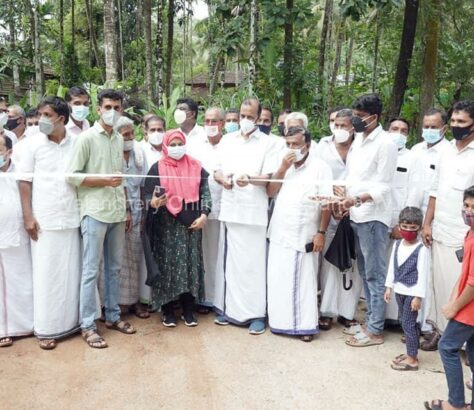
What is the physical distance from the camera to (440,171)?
12.1 feet

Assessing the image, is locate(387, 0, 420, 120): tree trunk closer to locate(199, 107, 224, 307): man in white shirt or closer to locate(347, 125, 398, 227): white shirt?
locate(199, 107, 224, 307): man in white shirt

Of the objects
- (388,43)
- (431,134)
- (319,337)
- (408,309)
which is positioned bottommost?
(319,337)

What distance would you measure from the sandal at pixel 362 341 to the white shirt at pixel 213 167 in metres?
1.58

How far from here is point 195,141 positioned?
4762mm

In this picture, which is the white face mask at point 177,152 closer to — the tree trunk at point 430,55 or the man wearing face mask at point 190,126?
the man wearing face mask at point 190,126

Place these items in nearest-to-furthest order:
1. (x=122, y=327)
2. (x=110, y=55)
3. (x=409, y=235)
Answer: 1. (x=409, y=235)
2. (x=122, y=327)
3. (x=110, y=55)

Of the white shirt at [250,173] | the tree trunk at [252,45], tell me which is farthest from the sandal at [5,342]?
the tree trunk at [252,45]

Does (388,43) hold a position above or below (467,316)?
above

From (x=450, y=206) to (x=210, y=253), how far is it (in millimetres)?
2170

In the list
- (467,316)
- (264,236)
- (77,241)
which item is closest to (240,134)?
(264,236)

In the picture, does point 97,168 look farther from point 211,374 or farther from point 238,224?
point 211,374

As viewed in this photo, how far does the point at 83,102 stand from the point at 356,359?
9.65 ft

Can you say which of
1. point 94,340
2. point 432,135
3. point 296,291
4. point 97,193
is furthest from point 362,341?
point 97,193

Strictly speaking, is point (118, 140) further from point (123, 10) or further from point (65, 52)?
point (123, 10)
